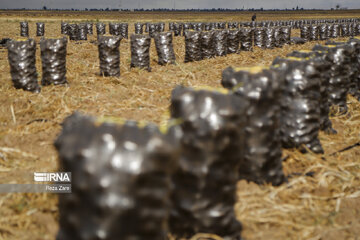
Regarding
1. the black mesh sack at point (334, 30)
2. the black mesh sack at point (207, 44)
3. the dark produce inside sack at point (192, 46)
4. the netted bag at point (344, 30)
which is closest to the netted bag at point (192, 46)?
the dark produce inside sack at point (192, 46)

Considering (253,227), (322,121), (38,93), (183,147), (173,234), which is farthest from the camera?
(38,93)

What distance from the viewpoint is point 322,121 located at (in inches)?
177

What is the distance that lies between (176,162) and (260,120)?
4.47 feet

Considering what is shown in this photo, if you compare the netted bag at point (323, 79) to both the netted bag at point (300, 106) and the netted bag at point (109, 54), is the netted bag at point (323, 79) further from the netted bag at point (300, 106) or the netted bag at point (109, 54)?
the netted bag at point (109, 54)

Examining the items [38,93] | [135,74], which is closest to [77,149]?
[38,93]

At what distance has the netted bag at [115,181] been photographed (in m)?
1.59

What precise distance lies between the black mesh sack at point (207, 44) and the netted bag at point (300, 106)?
7114 mm

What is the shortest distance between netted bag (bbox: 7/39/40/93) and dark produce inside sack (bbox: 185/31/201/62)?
5.40 meters

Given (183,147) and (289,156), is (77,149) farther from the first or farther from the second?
(289,156)

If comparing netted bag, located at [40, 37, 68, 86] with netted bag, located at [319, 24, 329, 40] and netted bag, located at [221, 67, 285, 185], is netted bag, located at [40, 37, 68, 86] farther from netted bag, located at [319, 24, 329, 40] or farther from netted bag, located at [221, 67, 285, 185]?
netted bag, located at [319, 24, 329, 40]

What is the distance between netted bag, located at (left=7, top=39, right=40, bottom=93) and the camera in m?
6.11

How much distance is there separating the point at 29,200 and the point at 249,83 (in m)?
2.33

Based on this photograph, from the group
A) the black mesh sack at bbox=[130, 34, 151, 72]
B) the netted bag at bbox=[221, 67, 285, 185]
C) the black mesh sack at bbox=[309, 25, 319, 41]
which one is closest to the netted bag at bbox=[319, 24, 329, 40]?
the black mesh sack at bbox=[309, 25, 319, 41]

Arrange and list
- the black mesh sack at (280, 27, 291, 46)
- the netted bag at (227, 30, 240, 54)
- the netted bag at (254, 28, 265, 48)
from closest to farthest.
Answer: the netted bag at (227, 30, 240, 54) < the netted bag at (254, 28, 265, 48) < the black mesh sack at (280, 27, 291, 46)
